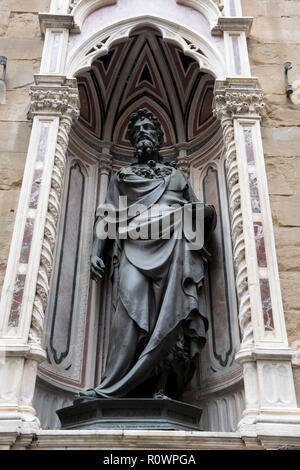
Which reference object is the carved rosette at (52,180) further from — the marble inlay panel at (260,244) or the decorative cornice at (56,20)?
the marble inlay panel at (260,244)

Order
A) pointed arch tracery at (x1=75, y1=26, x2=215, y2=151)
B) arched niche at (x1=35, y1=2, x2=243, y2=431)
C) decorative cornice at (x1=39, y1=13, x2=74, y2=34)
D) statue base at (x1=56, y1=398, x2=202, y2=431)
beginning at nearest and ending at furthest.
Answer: statue base at (x1=56, y1=398, x2=202, y2=431) → arched niche at (x1=35, y1=2, x2=243, y2=431) → decorative cornice at (x1=39, y1=13, x2=74, y2=34) → pointed arch tracery at (x1=75, y1=26, x2=215, y2=151)

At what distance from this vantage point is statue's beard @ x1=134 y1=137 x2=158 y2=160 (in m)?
6.20

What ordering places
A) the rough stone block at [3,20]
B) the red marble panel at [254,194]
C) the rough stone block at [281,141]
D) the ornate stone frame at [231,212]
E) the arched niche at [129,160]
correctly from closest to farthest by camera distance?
the ornate stone frame at [231,212] → the red marble panel at [254,194] → the arched niche at [129,160] → the rough stone block at [281,141] → the rough stone block at [3,20]

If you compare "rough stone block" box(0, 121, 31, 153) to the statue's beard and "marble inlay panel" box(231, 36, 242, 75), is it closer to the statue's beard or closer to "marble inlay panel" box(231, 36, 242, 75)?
the statue's beard

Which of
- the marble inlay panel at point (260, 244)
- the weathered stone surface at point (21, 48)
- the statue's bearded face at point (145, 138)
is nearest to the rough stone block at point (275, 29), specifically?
the statue's bearded face at point (145, 138)

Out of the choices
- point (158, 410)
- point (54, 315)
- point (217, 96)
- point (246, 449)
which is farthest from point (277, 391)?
point (217, 96)

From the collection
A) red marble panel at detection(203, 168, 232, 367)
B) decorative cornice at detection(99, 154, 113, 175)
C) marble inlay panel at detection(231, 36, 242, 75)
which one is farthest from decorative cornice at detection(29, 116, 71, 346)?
marble inlay panel at detection(231, 36, 242, 75)

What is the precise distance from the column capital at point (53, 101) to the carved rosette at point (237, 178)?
5.15ft

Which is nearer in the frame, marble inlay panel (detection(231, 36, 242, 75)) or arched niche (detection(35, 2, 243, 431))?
arched niche (detection(35, 2, 243, 431))

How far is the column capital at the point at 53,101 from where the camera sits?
230 inches

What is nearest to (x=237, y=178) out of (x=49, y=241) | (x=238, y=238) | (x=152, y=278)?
(x=238, y=238)

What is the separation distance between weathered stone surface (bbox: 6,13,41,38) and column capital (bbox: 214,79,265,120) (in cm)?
249

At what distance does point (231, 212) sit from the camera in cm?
557
